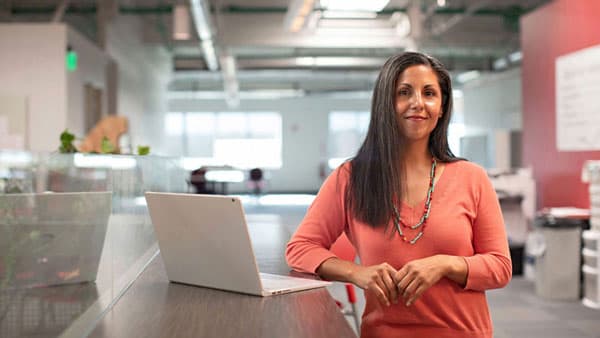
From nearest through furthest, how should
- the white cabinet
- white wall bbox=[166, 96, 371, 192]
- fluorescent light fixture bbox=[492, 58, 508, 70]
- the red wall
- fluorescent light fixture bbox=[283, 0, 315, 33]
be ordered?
the white cabinet → the red wall → fluorescent light fixture bbox=[283, 0, 315, 33] → fluorescent light fixture bbox=[492, 58, 508, 70] → white wall bbox=[166, 96, 371, 192]

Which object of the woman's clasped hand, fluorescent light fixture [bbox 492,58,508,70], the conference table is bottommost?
the conference table

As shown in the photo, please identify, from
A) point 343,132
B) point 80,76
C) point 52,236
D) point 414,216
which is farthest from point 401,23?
point 343,132

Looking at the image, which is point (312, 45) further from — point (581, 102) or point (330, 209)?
point (330, 209)

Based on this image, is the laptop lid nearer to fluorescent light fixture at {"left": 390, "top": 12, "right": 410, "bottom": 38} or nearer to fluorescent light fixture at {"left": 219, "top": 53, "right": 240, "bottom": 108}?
fluorescent light fixture at {"left": 390, "top": 12, "right": 410, "bottom": 38}

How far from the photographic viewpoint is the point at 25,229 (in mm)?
1476

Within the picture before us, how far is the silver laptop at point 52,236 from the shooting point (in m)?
1.39

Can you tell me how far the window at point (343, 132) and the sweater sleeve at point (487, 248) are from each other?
22.3 meters

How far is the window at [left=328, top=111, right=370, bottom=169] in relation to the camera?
79.3 ft

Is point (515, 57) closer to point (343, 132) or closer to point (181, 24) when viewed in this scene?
point (181, 24)

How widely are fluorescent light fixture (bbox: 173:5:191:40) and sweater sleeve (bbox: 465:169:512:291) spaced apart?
797 cm

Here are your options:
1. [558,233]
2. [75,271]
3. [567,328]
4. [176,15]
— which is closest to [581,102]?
[558,233]

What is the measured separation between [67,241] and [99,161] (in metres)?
0.38

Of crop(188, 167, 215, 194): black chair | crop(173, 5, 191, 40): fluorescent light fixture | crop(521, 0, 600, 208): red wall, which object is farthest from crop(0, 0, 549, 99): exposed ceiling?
crop(188, 167, 215, 194): black chair

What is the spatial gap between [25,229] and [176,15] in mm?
8341
